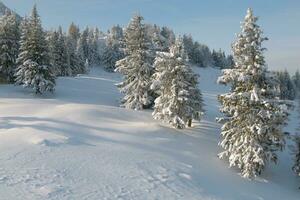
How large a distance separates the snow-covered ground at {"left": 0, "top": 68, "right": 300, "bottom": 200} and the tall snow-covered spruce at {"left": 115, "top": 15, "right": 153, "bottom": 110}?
15.4 feet

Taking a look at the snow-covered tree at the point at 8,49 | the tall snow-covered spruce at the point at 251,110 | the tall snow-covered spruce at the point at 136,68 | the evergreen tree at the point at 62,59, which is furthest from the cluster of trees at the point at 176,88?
the evergreen tree at the point at 62,59

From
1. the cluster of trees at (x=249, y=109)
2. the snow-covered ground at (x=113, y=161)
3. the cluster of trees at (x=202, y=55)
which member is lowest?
the snow-covered ground at (x=113, y=161)

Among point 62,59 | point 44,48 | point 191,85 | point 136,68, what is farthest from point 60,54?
point 191,85

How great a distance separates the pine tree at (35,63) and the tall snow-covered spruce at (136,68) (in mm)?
9724

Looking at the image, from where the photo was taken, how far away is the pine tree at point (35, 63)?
50594mm

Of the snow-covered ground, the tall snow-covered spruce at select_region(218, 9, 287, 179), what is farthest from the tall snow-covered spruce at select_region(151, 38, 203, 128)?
the tall snow-covered spruce at select_region(218, 9, 287, 179)

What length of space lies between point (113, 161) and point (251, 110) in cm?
986

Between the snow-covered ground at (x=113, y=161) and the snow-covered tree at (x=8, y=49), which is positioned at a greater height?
the snow-covered tree at (x=8, y=49)

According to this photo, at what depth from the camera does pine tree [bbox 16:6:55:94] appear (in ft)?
166

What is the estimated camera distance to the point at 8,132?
95.7 feet

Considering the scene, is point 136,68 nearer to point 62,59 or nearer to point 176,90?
point 176,90

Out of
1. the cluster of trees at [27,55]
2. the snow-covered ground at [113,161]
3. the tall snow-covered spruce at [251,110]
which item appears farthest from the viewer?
the cluster of trees at [27,55]

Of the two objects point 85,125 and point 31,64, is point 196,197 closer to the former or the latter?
point 85,125

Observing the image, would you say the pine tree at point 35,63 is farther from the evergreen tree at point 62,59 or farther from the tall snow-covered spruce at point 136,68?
the evergreen tree at point 62,59
